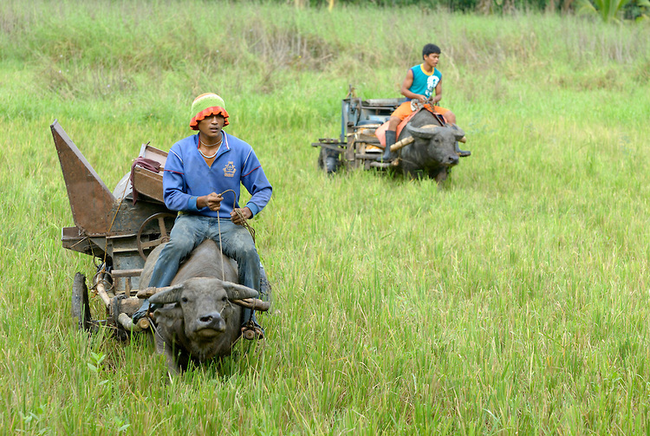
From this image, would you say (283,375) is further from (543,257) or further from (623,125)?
(623,125)

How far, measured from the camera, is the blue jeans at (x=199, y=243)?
3.78 meters

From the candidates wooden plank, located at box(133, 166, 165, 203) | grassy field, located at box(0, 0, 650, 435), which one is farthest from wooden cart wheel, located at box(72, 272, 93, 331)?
wooden plank, located at box(133, 166, 165, 203)

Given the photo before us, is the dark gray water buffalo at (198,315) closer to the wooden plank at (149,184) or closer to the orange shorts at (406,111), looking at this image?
the wooden plank at (149,184)

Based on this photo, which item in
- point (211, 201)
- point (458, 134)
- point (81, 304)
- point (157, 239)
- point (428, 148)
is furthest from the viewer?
point (428, 148)

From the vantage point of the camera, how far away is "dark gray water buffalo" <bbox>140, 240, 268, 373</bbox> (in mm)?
3180

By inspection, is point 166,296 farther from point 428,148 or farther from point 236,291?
point 428,148

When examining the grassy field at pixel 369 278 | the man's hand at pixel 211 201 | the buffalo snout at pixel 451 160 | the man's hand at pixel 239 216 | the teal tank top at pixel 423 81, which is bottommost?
the grassy field at pixel 369 278

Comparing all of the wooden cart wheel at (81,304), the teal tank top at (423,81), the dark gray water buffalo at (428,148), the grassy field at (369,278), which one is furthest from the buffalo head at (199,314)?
the teal tank top at (423,81)

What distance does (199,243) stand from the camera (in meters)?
3.99

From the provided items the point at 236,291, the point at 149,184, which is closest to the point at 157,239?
the point at 149,184

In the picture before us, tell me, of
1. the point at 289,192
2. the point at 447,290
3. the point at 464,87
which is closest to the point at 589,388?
the point at 447,290

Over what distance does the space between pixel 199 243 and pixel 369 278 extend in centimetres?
147

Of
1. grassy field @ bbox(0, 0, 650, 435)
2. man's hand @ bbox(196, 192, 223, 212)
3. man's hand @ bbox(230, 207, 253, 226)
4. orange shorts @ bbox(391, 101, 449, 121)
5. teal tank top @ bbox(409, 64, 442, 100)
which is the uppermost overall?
teal tank top @ bbox(409, 64, 442, 100)

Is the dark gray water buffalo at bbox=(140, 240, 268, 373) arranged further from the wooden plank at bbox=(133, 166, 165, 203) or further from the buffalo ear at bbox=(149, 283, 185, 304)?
the wooden plank at bbox=(133, 166, 165, 203)
